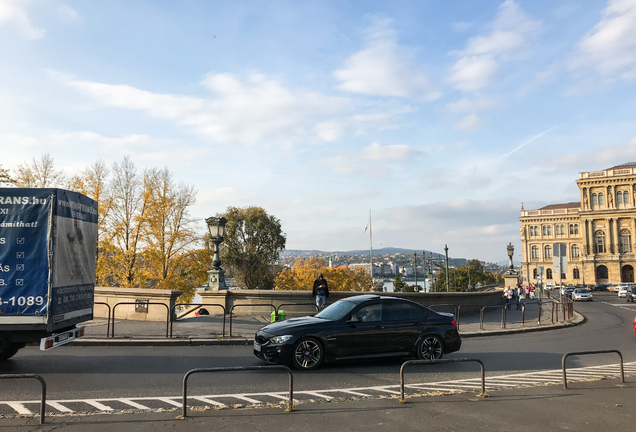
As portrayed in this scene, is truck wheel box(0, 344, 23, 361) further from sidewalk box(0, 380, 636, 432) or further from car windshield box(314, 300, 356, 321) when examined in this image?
car windshield box(314, 300, 356, 321)

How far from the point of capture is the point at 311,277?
204 ft

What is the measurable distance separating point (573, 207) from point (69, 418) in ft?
436

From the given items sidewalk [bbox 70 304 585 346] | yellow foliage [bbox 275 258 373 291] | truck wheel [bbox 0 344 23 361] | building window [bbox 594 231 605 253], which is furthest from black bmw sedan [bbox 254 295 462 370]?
building window [bbox 594 231 605 253]

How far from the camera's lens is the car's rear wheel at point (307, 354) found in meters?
9.25

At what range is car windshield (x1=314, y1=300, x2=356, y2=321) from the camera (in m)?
9.98

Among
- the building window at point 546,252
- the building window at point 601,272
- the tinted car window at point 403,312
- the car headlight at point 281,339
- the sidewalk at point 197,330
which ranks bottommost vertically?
the sidewalk at point 197,330

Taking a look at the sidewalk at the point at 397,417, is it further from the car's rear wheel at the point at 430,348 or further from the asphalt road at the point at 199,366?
the car's rear wheel at the point at 430,348

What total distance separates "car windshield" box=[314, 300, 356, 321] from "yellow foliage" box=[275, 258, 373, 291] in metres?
46.7

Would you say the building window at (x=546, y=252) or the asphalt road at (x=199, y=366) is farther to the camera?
the building window at (x=546, y=252)

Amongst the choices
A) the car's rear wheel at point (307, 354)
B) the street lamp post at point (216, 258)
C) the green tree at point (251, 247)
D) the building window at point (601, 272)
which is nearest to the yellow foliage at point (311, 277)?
the green tree at point (251, 247)

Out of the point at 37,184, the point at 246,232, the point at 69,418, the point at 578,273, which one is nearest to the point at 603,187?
the point at 578,273

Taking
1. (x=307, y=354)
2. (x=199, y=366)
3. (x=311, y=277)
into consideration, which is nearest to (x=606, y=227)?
(x=311, y=277)

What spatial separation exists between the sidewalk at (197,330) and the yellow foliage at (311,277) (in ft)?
131

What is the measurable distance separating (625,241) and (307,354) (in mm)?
109333
